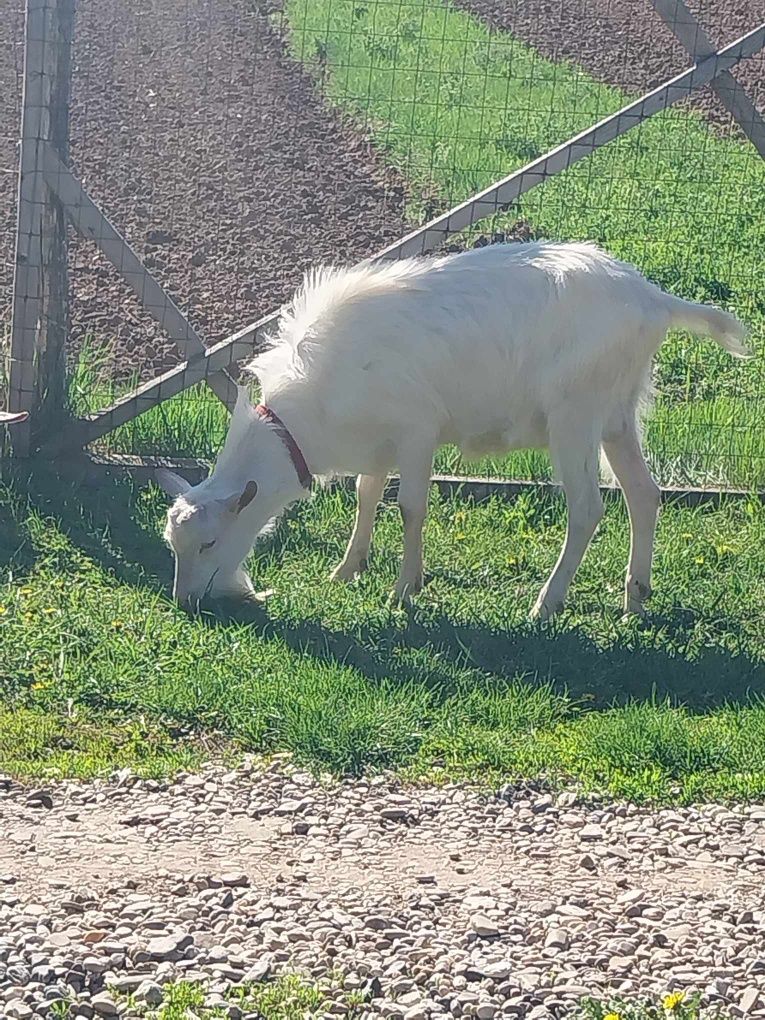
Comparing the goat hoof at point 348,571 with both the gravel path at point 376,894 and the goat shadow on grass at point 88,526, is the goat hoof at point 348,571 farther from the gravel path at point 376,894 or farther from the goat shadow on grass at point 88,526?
the gravel path at point 376,894

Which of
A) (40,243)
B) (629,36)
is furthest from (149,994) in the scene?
(629,36)

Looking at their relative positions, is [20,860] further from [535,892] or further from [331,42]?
[331,42]

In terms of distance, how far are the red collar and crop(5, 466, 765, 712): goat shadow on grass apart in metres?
0.67

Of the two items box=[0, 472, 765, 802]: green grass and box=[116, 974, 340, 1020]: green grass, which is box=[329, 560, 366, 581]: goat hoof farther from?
box=[116, 974, 340, 1020]: green grass

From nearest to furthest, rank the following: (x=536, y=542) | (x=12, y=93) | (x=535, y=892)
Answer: (x=535, y=892)
(x=536, y=542)
(x=12, y=93)

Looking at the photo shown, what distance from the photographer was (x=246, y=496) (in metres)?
6.98

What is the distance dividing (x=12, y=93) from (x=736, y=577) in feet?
31.2

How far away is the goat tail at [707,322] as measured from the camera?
7348mm

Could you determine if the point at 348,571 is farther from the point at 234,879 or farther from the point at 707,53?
the point at 707,53

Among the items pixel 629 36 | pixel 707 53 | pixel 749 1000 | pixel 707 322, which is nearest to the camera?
pixel 749 1000

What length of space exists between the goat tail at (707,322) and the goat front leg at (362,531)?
5.32ft

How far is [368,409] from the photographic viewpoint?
7.13 metres

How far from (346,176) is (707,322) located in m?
6.35

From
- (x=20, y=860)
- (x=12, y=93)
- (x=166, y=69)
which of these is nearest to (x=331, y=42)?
(x=166, y=69)
